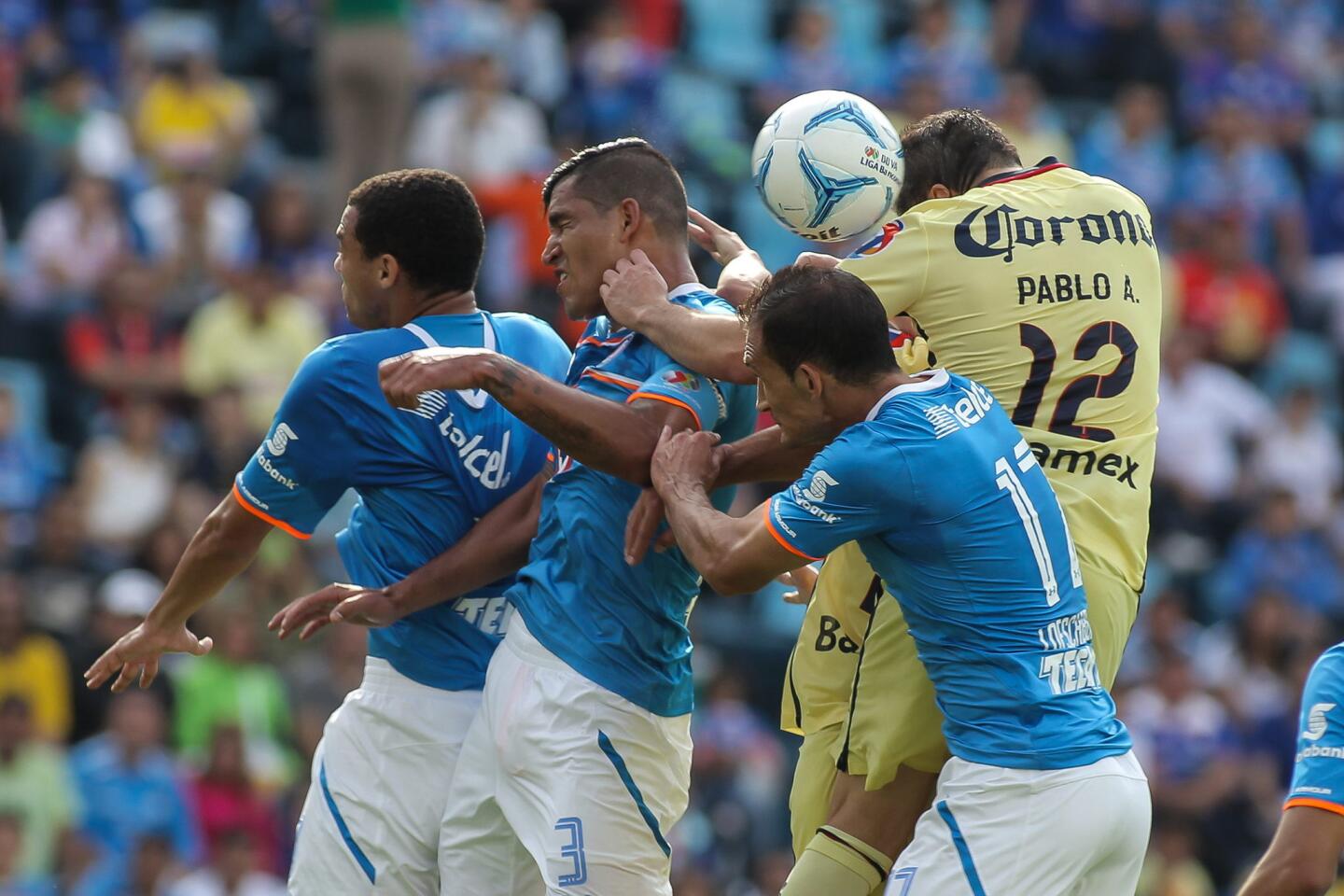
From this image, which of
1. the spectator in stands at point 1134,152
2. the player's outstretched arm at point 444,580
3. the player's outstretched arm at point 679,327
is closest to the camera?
the player's outstretched arm at point 679,327

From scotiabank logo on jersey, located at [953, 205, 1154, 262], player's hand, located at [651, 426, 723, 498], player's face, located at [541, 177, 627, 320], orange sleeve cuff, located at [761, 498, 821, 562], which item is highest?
scotiabank logo on jersey, located at [953, 205, 1154, 262]

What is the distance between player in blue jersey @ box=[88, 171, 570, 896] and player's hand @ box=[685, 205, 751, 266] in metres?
0.73

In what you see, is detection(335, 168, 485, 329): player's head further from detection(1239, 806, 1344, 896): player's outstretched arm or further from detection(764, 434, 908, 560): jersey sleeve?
detection(1239, 806, 1344, 896): player's outstretched arm

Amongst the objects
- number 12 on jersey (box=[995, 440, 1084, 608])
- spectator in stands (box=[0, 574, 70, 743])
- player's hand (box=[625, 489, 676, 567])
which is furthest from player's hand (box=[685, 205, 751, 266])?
spectator in stands (box=[0, 574, 70, 743])

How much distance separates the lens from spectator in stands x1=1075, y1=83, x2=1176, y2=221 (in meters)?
20.4

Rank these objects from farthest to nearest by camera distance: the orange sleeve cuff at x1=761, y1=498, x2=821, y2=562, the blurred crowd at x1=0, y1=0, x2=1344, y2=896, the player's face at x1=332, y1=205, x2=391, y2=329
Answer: the blurred crowd at x1=0, y1=0, x2=1344, y2=896
the player's face at x1=332, y1=205, x2=391, y2=329
the orange sleeve cuff at x1=761, y1=498, x2=821, y2=562

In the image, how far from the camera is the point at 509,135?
53.7ft

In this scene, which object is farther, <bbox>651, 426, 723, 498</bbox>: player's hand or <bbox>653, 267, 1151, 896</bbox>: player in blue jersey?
<bbox>651, 426, 723, 498</bbox>: player's hand

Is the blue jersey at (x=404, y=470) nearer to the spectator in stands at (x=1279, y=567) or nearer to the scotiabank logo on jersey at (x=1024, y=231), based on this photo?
the scotiabank logo on jersey at (x=1024, y=231)

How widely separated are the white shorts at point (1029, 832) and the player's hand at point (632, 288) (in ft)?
5.23

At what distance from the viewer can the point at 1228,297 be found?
19203 millimetres

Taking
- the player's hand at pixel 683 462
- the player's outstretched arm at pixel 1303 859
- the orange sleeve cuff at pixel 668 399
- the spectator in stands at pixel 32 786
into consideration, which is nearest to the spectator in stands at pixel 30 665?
the spectator in stands at pixel 32 786

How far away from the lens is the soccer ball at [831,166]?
6.14 m

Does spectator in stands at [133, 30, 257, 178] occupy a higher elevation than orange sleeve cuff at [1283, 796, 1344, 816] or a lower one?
lower
